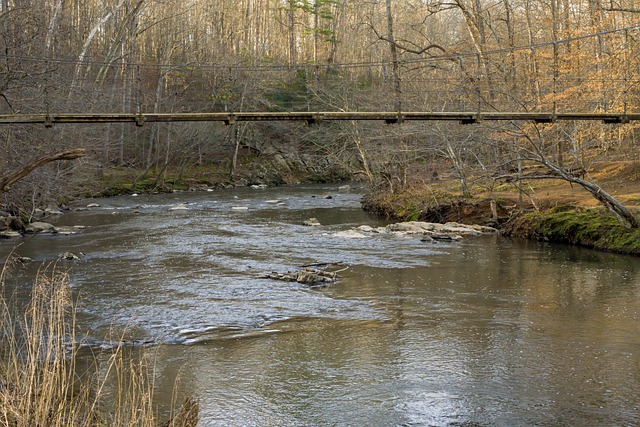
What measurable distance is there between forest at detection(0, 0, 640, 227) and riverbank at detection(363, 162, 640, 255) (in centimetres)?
57

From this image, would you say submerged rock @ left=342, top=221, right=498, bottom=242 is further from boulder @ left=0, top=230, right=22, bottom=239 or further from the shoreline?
boulder @ left=0, top=230, right=22, bottom=239

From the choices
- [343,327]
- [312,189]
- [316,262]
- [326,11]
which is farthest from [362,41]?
[343,327]

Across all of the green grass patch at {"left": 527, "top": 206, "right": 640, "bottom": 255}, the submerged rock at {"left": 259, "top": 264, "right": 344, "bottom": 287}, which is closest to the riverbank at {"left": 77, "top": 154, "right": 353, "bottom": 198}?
the green grass patch at {"left": 527, "top": 206, "right": 640, "bottom": 255}

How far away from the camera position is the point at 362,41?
46.1 meters

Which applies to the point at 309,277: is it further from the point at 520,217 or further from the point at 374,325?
the point at 520,217

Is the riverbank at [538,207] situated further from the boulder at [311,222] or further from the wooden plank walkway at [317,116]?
the boulder at [311,222]

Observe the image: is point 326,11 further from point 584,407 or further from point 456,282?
point 584,407

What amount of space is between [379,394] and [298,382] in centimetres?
85

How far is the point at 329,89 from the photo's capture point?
27.8 meters

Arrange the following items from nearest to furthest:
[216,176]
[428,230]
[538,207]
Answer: [428,230] → [538,207] → [216,176]

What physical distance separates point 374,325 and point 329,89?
19534 mm

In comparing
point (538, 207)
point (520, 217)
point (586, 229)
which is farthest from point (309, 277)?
point (538, 207)

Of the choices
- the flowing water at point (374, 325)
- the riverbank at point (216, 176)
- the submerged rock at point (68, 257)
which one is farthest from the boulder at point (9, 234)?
the riverbank at point (216, 176)

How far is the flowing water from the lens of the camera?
6.50 m
